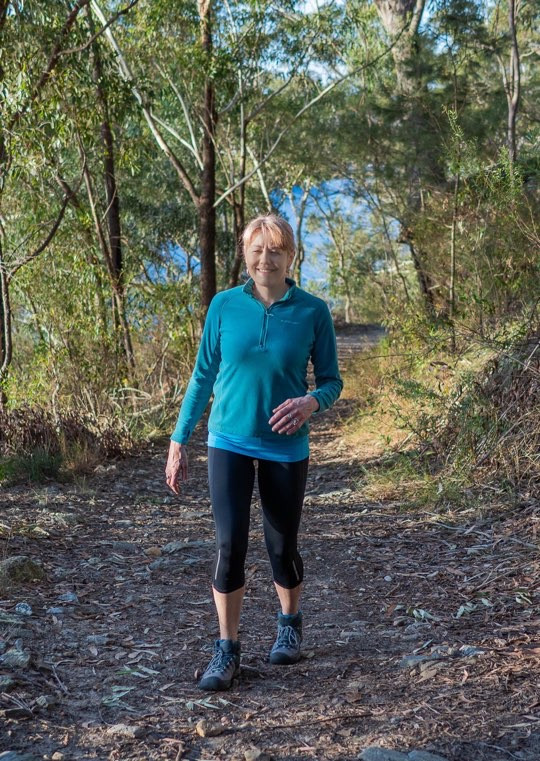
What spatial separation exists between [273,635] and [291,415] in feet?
4.80

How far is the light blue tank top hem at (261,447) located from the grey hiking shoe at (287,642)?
795 mm

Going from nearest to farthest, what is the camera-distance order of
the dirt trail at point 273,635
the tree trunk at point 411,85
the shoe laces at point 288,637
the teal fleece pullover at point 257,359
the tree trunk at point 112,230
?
the dirt trail at point 273,635, the teal fleece pullover at point 257,359, the shoe laces at point 288,637, the tree trunk at point 112,230, the tree trunk at point 411,85

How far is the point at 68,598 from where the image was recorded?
481 centimetres

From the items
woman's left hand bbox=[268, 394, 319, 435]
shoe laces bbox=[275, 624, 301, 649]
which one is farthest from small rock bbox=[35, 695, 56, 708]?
woman's left hand bbox=[268, 394, 319, 435]

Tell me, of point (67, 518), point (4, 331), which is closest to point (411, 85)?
point (4, 331)

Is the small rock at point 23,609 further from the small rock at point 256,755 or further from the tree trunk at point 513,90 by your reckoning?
the tree trunk at point 513,90

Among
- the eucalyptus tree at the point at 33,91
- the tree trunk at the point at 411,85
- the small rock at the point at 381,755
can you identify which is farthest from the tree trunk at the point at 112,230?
the small rock at the point at 381,755

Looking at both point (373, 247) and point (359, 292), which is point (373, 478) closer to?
point (359, 292)

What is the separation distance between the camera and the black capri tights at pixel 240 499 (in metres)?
3.54

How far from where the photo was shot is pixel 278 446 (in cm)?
353

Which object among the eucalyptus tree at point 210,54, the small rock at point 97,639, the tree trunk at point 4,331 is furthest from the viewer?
the eucalyptus tree at point 210,54

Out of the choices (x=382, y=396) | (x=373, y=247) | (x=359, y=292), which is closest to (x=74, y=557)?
(x=382, y=396)

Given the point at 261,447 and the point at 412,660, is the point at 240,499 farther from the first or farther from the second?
the point at 412,660

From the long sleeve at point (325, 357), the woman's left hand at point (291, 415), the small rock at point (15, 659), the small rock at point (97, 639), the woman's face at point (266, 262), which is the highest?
the woman's face at point (266, 262)
